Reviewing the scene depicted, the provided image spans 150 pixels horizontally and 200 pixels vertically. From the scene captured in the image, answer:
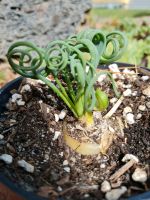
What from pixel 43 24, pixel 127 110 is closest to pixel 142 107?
pixel 127 110

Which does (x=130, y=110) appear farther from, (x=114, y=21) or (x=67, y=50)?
(x=114, y=21)

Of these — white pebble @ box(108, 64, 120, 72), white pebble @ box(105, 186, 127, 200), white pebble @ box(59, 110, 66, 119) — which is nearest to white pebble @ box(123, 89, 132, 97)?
white pebble @ box(108, 64, 120, 72)

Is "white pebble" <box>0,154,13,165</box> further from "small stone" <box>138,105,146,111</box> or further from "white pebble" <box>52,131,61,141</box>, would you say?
"small stone" <box>138,105,146,111</box>

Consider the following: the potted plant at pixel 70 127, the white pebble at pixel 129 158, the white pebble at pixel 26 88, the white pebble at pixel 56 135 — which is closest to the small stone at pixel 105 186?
the potted plant at pixel 70 127

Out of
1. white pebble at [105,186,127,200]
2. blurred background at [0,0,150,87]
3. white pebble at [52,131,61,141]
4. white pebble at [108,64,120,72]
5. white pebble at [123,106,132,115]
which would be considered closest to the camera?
white pebble at [105,186,127,200]

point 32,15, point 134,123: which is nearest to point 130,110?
point 134,123

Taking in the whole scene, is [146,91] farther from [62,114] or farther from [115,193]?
[115,193]
